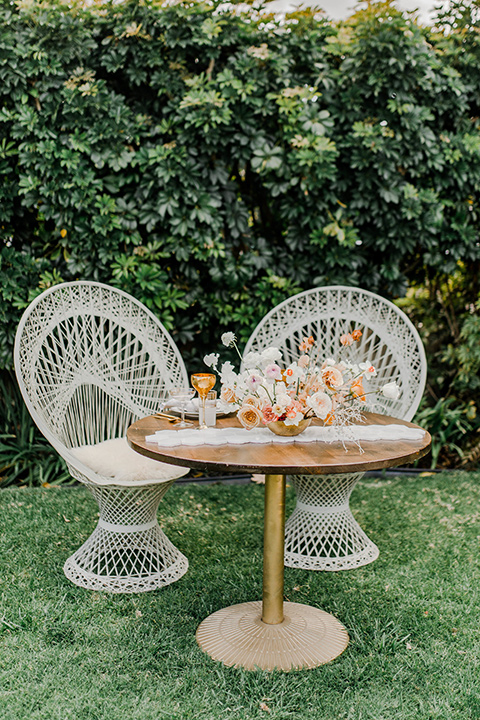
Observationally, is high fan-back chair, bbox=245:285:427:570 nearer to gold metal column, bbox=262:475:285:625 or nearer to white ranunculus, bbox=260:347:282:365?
gold metal column, bbox=262:475:285:625

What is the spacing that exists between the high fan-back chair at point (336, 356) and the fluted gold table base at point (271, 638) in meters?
0.52

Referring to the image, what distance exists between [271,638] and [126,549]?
0.78 metres

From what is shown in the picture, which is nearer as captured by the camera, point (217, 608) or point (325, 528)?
point (217, 608)

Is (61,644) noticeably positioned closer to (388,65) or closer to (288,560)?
(288,560)

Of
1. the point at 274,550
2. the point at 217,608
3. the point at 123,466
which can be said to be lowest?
the point at 217,608

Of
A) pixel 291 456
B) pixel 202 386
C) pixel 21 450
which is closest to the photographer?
pixel 291 456

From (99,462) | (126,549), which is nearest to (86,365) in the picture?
(99,462)

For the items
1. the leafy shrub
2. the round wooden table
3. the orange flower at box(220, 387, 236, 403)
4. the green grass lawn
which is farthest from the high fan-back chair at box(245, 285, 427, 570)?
the leafy shrub

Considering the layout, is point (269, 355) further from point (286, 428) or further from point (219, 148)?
point (219, 148)

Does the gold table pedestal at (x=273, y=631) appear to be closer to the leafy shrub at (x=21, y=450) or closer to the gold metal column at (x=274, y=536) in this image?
the gold metal column at (x=274, y=536)

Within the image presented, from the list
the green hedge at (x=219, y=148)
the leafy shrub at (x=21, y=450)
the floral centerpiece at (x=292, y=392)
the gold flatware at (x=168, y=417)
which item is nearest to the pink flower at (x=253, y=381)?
the floral centerpiece at (x=292, y=392)

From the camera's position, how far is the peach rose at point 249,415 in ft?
6.41

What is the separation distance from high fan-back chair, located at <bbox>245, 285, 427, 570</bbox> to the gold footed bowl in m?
0.75

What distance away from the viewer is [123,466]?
8.44ft
